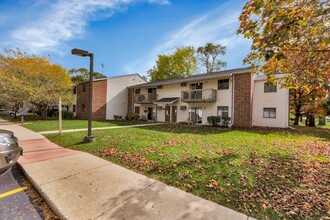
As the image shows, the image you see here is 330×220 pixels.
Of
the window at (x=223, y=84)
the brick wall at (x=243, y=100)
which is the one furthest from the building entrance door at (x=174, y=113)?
the brick wall at (x=243, y=100)

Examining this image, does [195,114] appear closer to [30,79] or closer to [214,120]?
[214,120]

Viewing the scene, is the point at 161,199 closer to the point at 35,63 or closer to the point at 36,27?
the point at 36,27

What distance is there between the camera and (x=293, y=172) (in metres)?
4.24

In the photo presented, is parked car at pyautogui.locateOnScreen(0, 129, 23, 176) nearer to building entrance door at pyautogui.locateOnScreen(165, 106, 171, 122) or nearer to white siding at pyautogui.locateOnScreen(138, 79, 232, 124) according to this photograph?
white siding at pyautogui.locateOnScreen(138, 79, 232, 124)

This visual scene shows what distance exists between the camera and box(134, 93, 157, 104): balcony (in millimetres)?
21642

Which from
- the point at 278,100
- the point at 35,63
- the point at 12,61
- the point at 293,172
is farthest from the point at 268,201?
the point at 12,61

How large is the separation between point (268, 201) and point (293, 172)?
6.34 ft

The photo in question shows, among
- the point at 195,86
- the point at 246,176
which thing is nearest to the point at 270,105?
the point at 195,86

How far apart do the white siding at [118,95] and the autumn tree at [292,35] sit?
65.9ft

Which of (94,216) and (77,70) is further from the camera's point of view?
(77,70)

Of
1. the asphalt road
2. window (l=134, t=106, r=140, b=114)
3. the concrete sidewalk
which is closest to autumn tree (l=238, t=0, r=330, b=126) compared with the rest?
the concrete sidewalk

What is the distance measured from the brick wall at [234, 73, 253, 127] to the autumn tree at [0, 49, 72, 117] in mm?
20463

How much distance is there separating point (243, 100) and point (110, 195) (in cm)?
1508

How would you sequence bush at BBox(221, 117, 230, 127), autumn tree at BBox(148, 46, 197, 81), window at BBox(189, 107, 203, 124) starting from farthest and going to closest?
1. autumn tree at BBox(148, 46, 197, 81)
2. window at BBox(189, 107, 203, 124)
3. bush at BBox(221, 117, 230, 127)
